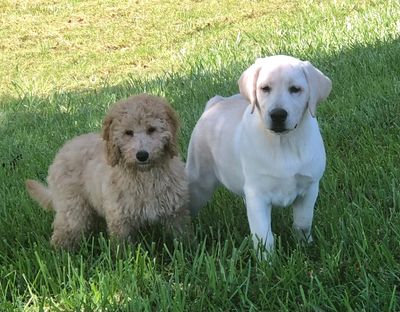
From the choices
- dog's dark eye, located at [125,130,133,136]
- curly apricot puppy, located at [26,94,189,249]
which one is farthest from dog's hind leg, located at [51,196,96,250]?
dog's dark eye, located at [125,130,133,136]

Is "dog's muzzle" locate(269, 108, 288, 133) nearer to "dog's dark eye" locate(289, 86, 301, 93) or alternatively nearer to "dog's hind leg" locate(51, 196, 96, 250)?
"dog's dark eye" locate(289, 86, 301, 93)

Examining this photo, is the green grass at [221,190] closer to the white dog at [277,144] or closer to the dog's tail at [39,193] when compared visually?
the dog's tail at [39,193]

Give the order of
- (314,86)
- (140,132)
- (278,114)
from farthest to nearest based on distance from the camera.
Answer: (140,132)
(314,86)
(278,114)

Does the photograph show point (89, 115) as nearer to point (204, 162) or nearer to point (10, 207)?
point (10, 207)

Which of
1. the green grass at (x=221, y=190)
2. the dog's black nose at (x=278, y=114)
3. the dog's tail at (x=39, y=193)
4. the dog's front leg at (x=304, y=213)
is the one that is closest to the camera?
the green grass at (x=221, y=190)

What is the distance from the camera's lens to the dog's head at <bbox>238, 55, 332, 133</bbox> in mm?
3801

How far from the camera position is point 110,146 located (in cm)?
438

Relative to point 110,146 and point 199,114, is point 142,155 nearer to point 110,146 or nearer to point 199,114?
point 110,146

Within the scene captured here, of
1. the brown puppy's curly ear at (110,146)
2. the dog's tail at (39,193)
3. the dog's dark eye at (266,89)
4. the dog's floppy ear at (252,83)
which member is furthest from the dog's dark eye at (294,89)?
the dog's tail at (39,193)

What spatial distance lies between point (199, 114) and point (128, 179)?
8.39ft

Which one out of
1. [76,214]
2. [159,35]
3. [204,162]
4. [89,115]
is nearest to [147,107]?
[204,162]

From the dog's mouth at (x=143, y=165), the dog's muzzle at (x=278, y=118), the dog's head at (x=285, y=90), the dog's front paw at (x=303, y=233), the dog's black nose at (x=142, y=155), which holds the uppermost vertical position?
the dog's head at (x=285, y=90)

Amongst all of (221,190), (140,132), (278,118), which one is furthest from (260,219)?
(221,190)

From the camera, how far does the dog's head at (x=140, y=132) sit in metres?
4.28
